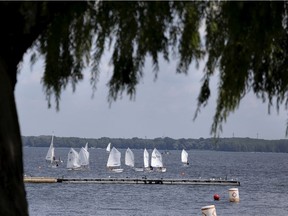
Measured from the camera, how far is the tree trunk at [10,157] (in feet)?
16.6

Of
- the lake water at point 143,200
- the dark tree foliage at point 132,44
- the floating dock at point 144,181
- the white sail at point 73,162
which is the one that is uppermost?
the white sail at point 73,162

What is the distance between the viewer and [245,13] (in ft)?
18.2

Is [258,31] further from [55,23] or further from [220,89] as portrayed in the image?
[55,23]

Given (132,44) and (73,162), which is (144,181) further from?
(132,44)

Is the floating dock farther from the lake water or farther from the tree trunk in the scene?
the tree trunk

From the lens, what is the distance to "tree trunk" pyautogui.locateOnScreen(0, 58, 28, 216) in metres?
5.06

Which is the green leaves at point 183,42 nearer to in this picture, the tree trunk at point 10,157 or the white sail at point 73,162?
the tree trunk at point 10,157

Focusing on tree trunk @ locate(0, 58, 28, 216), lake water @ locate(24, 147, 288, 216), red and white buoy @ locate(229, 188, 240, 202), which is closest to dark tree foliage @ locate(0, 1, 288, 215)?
tree trunk @ locate(0, 58, 28, 216)

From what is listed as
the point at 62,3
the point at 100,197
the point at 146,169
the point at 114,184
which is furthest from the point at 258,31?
the point at 146,169

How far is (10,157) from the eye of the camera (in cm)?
512

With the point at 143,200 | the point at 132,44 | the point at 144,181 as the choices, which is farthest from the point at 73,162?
the point at 132,44

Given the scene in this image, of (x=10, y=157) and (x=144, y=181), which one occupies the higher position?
(x=10, y=157)

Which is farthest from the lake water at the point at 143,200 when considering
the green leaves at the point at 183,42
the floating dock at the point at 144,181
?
the green leaves at the point at 183,42

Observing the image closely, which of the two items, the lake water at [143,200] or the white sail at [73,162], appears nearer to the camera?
the lake water at [143,200]
